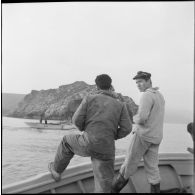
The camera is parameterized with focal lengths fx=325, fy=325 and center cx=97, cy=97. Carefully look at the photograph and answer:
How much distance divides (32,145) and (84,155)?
3009mm

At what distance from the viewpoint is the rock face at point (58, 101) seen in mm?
3074

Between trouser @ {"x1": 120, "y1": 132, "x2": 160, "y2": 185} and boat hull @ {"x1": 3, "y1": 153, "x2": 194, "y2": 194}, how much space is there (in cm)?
40

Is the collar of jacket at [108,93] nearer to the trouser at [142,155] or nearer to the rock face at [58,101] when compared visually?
the trouser at [142,155]

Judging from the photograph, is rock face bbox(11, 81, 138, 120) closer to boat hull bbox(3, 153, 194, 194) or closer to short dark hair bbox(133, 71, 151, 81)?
short dark hair bbox(133, 71, 151, 81)

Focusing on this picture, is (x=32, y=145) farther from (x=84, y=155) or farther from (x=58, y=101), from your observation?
(x=84, y=155)

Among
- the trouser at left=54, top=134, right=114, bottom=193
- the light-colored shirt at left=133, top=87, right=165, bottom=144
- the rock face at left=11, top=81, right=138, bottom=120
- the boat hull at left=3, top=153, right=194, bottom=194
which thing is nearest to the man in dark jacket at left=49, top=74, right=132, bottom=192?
the trouser at left=54, top=134, right=114, bottom=193

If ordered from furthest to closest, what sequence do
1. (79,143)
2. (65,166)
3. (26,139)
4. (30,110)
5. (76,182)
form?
(26,139), (30,110), (76,182), (65,166), (79,143)

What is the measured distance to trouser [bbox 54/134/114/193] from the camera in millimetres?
2324

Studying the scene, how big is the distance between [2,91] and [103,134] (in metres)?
1.49

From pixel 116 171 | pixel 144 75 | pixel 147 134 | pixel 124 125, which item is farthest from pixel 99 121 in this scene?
pixel 116 171

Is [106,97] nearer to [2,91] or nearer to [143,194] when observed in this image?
[143,194]

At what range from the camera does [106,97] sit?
7.69 ft

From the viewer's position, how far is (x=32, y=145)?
516 cm

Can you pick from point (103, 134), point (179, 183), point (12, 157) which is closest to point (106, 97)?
point (103, 134)
